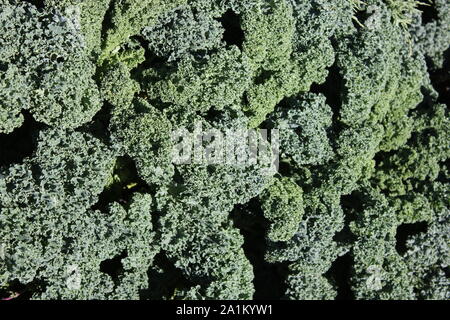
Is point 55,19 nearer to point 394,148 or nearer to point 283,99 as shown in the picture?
point 283,99

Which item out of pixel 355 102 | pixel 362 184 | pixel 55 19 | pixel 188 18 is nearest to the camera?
pixel 55 19

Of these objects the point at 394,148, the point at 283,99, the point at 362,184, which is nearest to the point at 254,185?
the point at 283,99

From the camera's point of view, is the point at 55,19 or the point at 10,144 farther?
the point at 10,144

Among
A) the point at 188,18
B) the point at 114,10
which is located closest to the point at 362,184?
the point at 188,18

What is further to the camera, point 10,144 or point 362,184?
point 362,184

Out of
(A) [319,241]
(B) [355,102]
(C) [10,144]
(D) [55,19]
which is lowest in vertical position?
(A) [319,241]

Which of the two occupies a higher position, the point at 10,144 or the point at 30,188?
the point at 10,144

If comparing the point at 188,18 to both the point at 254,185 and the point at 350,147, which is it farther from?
the point at 350,147

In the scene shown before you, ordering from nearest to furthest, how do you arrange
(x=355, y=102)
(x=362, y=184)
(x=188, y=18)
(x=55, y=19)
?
(x=55, y=19) → (x=188, y=18) → (x=355, y=102) → (x=362, y=184)

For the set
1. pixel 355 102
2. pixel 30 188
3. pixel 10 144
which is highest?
pixel 355 102
